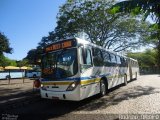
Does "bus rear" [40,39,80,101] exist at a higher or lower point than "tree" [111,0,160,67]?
lower

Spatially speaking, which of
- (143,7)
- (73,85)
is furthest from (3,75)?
(143,7)

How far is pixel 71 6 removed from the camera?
26.2 meters

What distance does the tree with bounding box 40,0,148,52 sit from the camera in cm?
2470

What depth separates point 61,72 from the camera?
968 cm

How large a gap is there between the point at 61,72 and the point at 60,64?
1.27 feet

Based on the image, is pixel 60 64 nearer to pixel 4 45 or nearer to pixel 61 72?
pixel 61 72

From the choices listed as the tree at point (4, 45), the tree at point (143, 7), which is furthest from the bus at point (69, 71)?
the tree at point (4, 45)

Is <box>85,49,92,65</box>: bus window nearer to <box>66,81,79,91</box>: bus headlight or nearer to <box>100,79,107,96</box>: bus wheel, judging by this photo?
<box>66,81,79,91</box>: bus headlight

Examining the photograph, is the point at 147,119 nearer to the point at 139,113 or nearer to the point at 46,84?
the point at 139,113

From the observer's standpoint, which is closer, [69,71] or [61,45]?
[69,71]

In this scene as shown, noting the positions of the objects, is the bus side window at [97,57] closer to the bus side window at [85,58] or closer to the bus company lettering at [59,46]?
the bus side window at [85,58]

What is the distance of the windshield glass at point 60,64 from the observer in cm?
946

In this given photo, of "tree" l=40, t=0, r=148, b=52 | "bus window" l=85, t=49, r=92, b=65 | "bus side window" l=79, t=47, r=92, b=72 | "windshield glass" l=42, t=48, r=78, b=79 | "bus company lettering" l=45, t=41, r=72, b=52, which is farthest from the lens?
"tree" l=40, t=0, r=148, b=52

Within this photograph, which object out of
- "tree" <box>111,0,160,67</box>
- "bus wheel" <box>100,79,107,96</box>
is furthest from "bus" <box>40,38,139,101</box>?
"tree" <box>111,0,160,67</box>
